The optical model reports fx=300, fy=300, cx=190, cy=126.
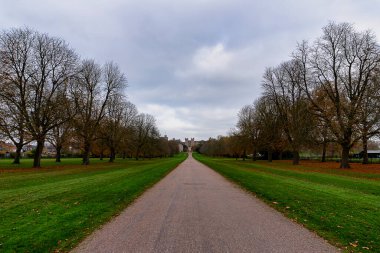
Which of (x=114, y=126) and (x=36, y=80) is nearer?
(x=36, y=80)

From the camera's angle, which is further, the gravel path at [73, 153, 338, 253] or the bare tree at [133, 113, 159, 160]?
the bare tree at [133, 113, 159, 160]

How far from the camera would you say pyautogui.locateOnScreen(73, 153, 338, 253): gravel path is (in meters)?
6.17

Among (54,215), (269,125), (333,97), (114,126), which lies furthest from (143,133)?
(54,215)

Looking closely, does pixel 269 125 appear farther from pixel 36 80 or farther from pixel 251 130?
pixel 36 80

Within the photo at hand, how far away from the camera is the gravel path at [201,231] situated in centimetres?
617

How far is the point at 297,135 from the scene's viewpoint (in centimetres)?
4394

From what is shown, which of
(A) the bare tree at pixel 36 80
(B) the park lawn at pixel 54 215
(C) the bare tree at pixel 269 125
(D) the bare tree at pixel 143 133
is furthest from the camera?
(D) the bare tree at pixel 143 133

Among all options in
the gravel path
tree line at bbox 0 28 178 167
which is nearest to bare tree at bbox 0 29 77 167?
tree line at bbox 0 28 178 167

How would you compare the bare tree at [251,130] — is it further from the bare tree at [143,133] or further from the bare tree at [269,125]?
the bare tree at [143,133]

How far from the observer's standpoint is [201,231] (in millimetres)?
7418

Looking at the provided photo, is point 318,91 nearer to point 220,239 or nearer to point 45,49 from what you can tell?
point 45,49

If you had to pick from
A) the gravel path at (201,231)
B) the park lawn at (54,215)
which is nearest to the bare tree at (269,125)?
the park lawn at (54,215)

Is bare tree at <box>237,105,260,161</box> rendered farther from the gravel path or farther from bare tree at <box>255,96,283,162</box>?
the gravel path

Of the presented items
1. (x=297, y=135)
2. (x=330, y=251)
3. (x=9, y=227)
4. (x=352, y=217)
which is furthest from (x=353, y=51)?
(x=9, y=227)
